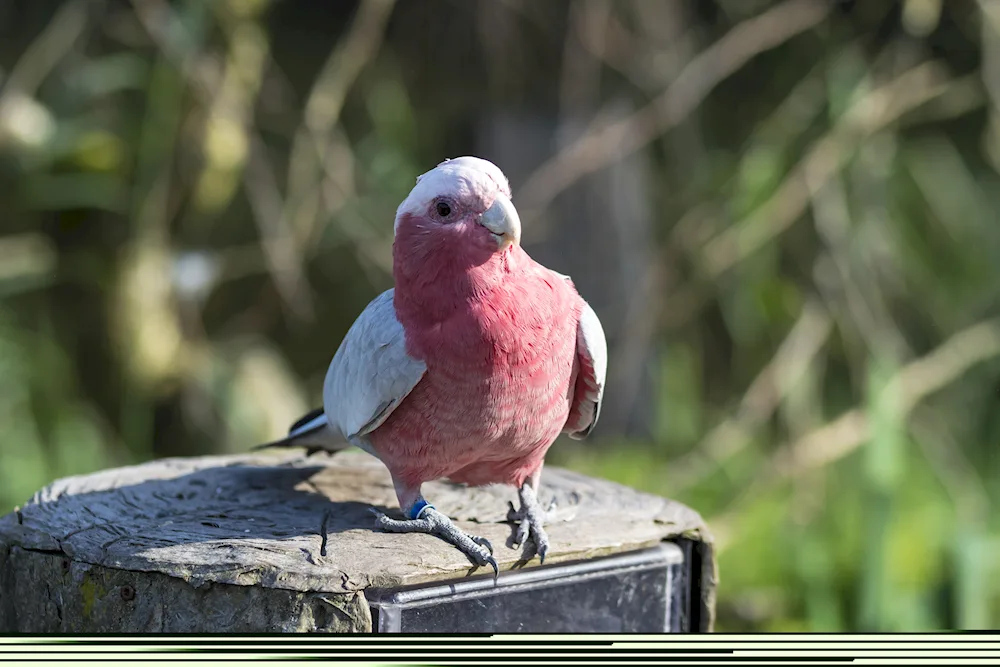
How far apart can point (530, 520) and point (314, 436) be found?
446mm

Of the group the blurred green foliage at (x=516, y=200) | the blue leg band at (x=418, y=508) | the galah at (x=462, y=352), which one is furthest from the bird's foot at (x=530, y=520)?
the blurred green foliage at (x=516, y=200)

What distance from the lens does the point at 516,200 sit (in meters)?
3.57

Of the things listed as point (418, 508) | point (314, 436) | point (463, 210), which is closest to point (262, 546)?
point (418, 508)

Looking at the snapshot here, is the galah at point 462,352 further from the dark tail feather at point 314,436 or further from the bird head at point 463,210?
the dark tail feather at point 314,436

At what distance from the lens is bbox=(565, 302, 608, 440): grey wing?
1.64m

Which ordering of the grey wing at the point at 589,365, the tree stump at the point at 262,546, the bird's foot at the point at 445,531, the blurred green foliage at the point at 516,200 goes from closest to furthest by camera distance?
the tree stump at the point at 262,546
the bird's foot at the point at 445,531
the grey wing at the point at 589,365
the blurred green foliage at the point at 516,200

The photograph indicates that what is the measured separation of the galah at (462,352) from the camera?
147cm

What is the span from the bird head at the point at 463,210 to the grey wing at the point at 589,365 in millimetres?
222

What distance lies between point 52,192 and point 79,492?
6.71 feet

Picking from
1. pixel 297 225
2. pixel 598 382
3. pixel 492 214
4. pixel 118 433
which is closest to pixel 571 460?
pixel 297 225

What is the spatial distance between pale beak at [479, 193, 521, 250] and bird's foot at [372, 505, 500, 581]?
1.45 feet

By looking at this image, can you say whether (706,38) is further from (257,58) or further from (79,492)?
(79,492)

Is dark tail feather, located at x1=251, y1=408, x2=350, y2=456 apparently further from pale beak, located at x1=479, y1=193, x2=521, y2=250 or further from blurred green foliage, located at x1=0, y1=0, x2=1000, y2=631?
blurred green foliage, located at x1=0, y1=0, x2=1000, y2=631

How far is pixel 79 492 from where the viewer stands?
1818mm
